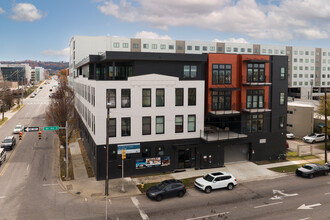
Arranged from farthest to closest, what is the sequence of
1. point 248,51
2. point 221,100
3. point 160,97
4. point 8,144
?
point 248,51, point 8,144, point 221,100, point 160,97

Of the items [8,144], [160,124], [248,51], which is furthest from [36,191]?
[248,51]

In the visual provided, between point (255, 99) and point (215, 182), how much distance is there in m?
14.9

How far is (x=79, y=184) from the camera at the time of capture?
1145 inches

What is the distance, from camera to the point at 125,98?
3069 cm

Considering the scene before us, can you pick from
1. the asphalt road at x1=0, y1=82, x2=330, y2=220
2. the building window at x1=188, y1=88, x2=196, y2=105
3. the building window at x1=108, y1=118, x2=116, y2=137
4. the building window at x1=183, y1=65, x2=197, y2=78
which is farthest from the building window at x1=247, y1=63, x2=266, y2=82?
the building window at x1=108, y1=118, x2=116, y2=137

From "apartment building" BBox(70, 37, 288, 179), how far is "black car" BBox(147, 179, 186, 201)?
650 cm

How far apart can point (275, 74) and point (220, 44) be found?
177ft

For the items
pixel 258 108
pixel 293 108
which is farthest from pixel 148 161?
pixel 293 108

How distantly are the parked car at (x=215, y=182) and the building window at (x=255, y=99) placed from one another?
40.9ft

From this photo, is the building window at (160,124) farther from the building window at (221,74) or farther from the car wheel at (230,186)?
the car wheel at (230,186)

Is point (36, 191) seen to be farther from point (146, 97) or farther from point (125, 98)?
point (146, 97)

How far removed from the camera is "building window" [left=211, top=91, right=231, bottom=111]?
35344 millimetres

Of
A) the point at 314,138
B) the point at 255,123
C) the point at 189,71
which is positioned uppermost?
the point at 189,71

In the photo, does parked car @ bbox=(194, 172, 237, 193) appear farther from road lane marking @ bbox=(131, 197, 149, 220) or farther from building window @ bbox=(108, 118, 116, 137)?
building window @ bbox=(108, 118, 116, 137)
